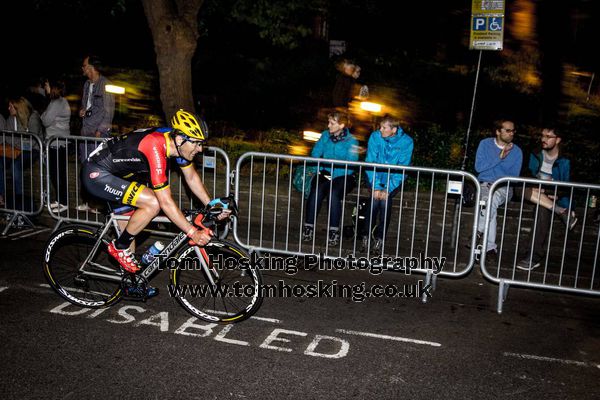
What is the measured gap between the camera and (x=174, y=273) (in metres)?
5.55

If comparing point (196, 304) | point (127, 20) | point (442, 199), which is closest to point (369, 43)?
point (127, 20)

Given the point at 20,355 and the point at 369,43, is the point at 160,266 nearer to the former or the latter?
the point at 20,355

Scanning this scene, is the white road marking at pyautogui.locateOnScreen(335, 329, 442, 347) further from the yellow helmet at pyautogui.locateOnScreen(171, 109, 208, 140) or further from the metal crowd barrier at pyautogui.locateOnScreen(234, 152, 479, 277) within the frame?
the yellow helmet at pyautogui.locateOnScreen(171, 109, 208, 140)

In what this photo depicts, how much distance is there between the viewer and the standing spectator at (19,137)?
8.95m

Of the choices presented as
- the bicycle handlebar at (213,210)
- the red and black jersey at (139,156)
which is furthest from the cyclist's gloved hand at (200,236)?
the red and black jersey at (139,156)

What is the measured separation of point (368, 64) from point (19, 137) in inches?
385

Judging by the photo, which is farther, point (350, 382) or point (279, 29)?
point (279, 29)

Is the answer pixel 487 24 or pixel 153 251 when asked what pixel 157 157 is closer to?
pixel 153 251

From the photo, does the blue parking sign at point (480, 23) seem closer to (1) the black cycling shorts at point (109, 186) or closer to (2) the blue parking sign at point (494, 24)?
(2) the blue parking sign at point (494, 24)

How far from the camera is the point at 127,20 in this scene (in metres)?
17.4

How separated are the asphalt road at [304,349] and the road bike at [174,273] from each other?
0.61 feet

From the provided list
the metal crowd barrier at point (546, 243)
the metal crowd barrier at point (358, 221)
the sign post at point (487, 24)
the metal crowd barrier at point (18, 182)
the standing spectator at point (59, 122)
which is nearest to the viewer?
the metal crowd barrier at point (546, 243)

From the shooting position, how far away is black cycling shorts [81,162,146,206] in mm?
5426

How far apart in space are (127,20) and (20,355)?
14626mm
